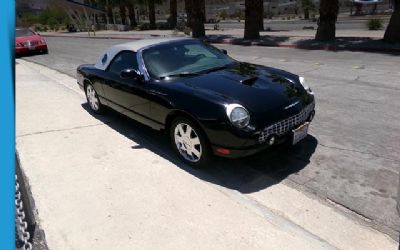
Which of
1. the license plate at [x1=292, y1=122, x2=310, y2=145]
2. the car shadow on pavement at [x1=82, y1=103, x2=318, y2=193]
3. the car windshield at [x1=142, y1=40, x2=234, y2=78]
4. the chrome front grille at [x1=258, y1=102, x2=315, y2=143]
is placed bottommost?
the car shadow on pavement at [x1=82, y1=103, x2=318, y2=193]

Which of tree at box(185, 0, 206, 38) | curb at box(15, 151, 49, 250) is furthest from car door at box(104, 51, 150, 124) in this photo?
tree at box(185, 0, 206, 38)

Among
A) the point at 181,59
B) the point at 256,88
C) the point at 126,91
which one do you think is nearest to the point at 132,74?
the point at 126,91

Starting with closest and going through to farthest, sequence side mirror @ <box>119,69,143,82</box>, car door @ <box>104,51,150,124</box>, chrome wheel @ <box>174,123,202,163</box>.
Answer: chrome wheel @ <box>174,123,202,163</box>, side mirror @ <box>119,69,143,82</box>, car door @ <box>104,51,150,124</box>

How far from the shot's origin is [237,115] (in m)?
4.07

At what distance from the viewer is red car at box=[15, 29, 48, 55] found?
17.9 meters

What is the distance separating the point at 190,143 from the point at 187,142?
51 millimetres

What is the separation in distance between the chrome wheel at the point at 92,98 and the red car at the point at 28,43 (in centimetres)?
1241

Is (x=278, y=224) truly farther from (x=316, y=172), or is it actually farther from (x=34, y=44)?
(x=34, y=44)

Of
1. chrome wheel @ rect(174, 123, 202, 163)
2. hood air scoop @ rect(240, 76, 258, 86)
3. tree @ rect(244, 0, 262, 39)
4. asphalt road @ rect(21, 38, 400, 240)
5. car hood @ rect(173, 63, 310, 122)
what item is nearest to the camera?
asphalt road @ rect(21, 38, 400, 240)

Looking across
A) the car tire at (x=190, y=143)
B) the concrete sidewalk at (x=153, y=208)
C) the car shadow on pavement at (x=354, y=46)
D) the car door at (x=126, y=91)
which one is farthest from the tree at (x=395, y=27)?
the car tire at (x=190, y=143)

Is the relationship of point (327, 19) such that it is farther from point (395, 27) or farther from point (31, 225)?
point (31, 225)

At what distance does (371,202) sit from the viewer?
3.70 m

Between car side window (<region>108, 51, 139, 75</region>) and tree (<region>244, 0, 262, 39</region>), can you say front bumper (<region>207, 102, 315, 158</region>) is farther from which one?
tree (<region>244, 0, 262, 39</region>)

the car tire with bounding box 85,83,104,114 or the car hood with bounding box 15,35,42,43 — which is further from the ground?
the car hood with bounding box 15,35,42,43
